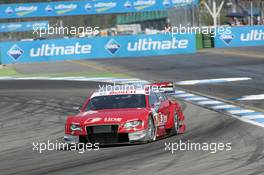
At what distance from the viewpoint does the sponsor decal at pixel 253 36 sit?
147 feet

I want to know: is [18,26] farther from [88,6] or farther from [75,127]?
[75,127]

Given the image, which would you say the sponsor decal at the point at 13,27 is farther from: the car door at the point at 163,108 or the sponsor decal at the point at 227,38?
the car door at the point at 163,108

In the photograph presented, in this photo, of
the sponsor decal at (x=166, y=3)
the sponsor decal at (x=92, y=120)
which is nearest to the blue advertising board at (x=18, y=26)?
the sponsor decal at (x=166, y=3)

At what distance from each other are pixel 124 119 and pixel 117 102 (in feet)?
4.11

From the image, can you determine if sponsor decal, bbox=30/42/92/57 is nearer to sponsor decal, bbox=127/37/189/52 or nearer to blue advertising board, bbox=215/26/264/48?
sponsor decal, bbox=127/37/189/52

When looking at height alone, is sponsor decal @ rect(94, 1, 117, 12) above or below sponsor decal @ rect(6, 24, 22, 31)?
above

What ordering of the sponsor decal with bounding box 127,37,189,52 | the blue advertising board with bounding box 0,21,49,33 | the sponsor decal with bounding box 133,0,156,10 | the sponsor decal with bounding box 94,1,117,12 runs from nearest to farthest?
the sponsor decal with bounding box 127,37,189,52
the sponsor decal with bounding box 94,1,117,12
the sponsor decal with bounding box 133,0,156,10
the blue advertising board with bounding box 0,21,49,33

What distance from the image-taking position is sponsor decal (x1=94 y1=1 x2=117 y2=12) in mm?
66188

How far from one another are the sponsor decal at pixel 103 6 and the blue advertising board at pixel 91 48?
24.3m

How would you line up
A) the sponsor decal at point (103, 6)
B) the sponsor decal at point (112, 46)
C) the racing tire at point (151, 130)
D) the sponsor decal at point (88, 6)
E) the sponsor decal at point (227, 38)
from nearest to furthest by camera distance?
1. the racing tire at point (151, 130)
2. the sponsor decal at point (112, 46)
3. the sponsor decal at point (227, 38)
4. the sponsor decal at point (103, 6)
5. the sponsor decal at point (88, 6)

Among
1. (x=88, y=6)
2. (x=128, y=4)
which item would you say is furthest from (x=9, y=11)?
(x=128, y=4)

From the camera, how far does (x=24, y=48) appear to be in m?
41.7

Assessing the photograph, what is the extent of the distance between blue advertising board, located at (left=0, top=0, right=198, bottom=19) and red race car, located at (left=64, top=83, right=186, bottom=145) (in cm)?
5197

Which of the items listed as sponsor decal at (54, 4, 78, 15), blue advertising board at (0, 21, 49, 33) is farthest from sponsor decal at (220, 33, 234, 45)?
blue advertising board at (0, 21, 49, 33)
